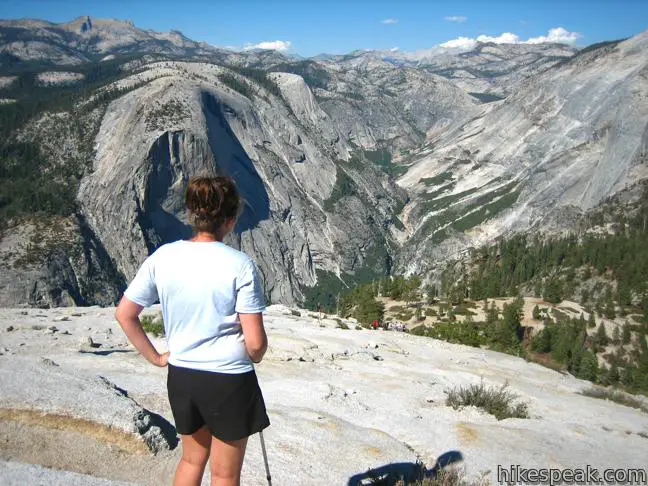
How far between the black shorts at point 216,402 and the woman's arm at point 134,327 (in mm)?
485

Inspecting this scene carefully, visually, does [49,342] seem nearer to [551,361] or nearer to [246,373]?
[246,373]

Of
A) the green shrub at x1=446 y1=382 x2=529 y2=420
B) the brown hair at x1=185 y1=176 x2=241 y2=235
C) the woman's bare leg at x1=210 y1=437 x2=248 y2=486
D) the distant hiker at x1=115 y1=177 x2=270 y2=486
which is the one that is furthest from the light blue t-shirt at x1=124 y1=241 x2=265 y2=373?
the green shrub at x1=446 y1=382 x2=529 y2=420

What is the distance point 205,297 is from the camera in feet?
17.4

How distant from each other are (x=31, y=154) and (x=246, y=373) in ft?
665

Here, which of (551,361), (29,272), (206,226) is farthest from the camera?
(29,272)

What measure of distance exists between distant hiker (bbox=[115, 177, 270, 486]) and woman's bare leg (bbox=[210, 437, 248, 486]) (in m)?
0.01

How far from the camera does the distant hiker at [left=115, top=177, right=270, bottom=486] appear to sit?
5.30m

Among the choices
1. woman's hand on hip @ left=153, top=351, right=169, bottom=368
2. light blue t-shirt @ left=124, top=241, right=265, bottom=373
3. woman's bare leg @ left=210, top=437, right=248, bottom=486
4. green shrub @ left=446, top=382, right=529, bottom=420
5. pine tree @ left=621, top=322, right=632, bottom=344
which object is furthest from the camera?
pine tree @ left=621, top=322, right=632, bottom=344

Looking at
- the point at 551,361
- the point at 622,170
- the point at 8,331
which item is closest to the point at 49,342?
the point at 8,331

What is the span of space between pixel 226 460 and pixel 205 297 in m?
2.04

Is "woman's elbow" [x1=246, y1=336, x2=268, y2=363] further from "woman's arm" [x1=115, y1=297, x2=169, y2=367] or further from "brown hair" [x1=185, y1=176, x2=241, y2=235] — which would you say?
"brown hair" [x1=185, y1=176, x2=241, y2=235]

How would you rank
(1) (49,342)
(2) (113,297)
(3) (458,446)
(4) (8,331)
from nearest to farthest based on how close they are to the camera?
1. (3) (458,446)
2. (1) (49,342)
3. (4) (8,331)
4. (2) (113,297)

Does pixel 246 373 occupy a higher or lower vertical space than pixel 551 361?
higher

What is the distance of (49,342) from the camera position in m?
18.3
